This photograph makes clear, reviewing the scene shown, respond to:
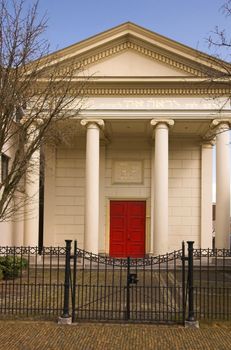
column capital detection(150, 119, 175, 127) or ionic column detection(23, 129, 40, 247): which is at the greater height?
column capital detection(150, 119, 175, 127)

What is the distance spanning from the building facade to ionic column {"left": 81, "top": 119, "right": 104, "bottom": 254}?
0.14ft

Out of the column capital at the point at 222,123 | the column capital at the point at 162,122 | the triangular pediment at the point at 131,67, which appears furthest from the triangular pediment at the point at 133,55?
the column capital at the point at 222,123

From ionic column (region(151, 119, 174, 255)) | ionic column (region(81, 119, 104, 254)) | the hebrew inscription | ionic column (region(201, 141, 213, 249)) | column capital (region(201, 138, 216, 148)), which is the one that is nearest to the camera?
ionic column (region(151, 119, 174, 255))

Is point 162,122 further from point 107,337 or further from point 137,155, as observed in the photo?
point 107,337

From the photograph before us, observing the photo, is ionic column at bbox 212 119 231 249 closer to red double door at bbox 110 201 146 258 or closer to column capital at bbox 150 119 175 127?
column capital at bbox 150 119 175 127

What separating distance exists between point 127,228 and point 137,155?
387cm

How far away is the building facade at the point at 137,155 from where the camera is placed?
870 inches

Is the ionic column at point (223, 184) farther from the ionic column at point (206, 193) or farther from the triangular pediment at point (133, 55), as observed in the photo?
the ionic column at point (206, 193)

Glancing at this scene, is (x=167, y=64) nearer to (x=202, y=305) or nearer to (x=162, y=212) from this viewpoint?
(x=162, y=212)

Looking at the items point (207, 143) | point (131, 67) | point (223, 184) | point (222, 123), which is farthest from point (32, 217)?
point (207, 143)

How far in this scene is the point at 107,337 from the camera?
8.94 m

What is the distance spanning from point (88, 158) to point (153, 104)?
376 centimetres

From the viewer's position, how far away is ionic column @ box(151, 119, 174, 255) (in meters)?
21.9

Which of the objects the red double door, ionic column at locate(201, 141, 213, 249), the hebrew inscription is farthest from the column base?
the hebrew inscription
